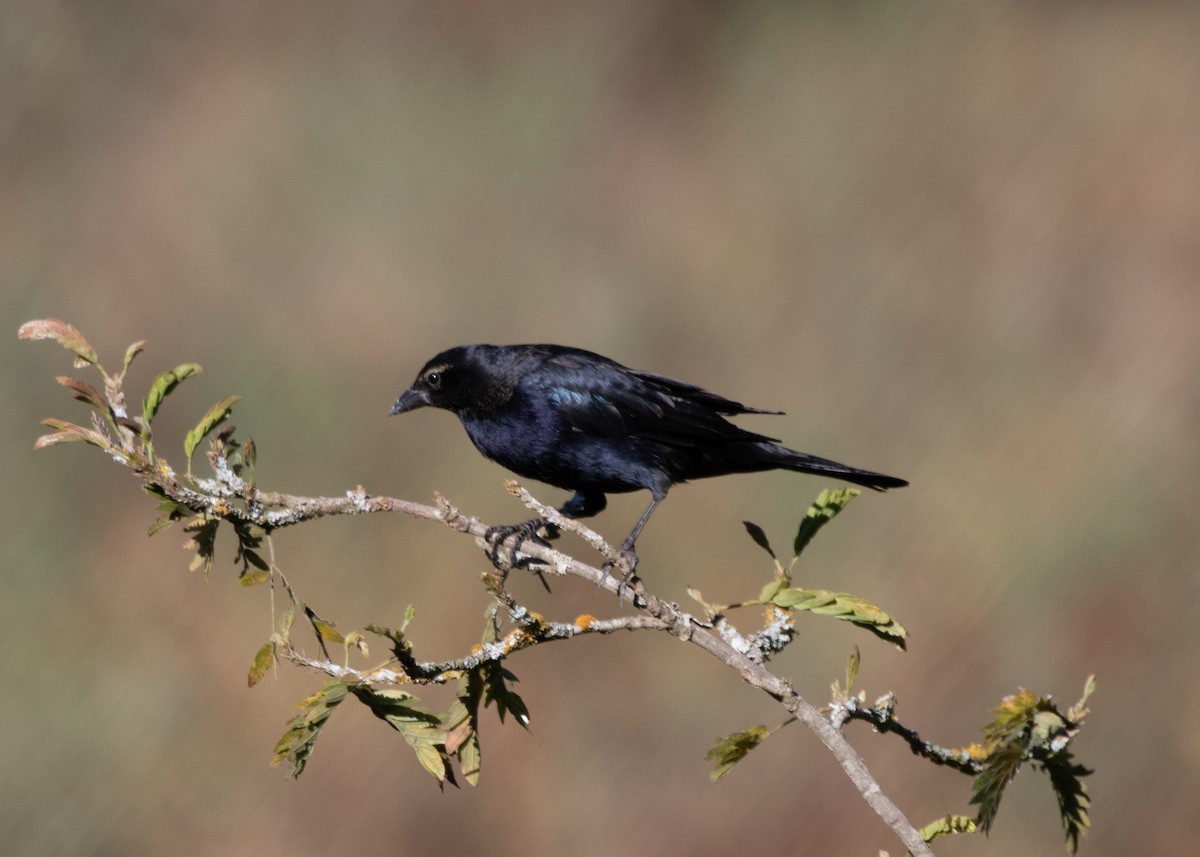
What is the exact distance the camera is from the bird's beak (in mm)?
3977

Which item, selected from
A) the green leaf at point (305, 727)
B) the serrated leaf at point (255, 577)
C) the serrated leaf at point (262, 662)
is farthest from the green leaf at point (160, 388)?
the green leaf at point (305, 727)

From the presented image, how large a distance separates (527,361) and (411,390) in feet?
1.34

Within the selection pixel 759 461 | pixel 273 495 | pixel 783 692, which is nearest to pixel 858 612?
pixel 783 692

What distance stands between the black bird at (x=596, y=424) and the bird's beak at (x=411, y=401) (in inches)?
0.4

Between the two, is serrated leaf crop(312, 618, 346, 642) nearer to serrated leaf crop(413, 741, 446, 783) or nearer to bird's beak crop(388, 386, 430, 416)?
serrated leaf crop(413, 741, 446, 783)

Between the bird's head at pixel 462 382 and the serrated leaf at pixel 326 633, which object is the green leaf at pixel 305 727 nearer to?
the serrated leaf at pixel 326 633

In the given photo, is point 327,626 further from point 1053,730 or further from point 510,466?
point 510,466

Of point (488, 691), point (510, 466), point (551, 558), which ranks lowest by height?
point (488, 691)

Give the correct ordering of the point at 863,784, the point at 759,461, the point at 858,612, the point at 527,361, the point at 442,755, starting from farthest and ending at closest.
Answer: the point at 527,361, the point at 759,461, the point at 858,612, the point at 442,755, the point at 863,784

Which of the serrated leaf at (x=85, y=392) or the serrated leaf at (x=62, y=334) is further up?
the serrated leaf at (x=62, y=334)

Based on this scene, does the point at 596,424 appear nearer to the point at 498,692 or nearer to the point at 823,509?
the point at 823,509

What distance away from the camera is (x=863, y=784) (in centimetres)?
169

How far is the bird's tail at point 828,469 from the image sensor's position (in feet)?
11.5

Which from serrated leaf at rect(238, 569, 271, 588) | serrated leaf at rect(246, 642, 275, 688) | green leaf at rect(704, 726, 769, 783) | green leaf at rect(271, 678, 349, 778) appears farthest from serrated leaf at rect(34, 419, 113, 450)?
green leaf at rect(704, 726, 769, 783)
